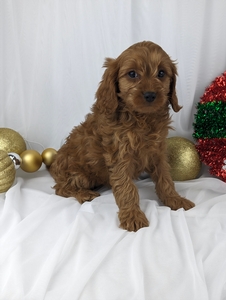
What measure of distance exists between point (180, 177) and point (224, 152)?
0.40m

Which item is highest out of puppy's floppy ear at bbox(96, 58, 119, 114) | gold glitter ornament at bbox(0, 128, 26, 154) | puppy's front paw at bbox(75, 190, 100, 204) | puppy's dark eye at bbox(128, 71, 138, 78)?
puppy's dark eye at bbox(128, 71, 138, 78)

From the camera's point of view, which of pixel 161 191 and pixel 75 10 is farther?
pixel 75 10

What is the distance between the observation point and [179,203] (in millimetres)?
2529

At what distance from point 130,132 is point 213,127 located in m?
0.94

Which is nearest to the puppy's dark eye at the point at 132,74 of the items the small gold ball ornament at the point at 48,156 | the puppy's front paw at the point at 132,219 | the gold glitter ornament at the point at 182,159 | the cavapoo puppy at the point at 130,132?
the cavapoo puppy at the point at 130,132

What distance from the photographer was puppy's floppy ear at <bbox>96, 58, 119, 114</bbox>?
7.51 feet

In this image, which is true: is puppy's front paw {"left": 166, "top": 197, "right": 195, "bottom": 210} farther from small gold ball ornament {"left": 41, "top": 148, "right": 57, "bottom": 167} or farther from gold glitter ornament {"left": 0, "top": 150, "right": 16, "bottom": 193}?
gold glitter ornament {"left": 0, "top": 150, "right": 16, "bottom": 193}

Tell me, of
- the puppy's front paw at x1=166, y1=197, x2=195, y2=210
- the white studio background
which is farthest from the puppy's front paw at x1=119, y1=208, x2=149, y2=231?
the white studio background

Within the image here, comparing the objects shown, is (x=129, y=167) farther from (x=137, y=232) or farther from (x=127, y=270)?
(x=127, y=270)

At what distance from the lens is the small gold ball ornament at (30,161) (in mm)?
3059

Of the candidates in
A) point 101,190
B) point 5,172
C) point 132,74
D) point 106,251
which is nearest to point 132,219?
point 106,251

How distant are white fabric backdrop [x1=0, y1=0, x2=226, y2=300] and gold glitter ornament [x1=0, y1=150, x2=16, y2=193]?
72mm

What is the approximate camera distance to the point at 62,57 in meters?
3.17

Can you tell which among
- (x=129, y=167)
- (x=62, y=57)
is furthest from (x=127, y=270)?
(x=62, y=57)
